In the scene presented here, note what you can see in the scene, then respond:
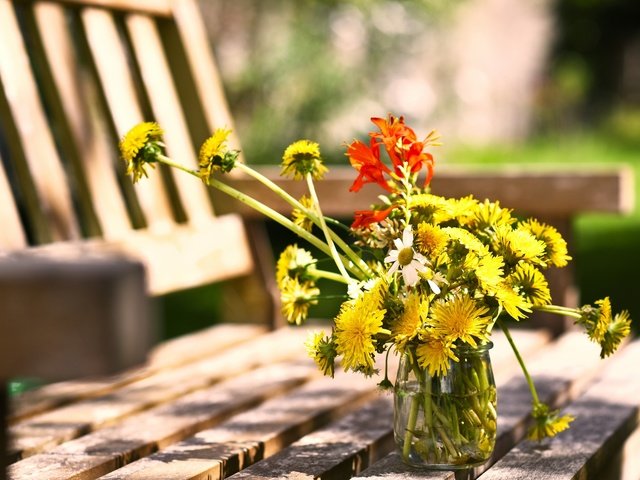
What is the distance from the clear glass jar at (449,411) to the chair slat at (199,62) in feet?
4.41

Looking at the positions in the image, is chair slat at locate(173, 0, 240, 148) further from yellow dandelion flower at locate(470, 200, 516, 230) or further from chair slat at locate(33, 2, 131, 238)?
yellow dandelion flower at locate(470, 200, 516, 230)

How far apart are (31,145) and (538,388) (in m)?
1.14

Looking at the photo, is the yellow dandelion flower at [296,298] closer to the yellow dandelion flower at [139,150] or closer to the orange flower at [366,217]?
the orange flower at [366,217]

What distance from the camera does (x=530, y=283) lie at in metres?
1.47

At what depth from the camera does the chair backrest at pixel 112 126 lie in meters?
2.19

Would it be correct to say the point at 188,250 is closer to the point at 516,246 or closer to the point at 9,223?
the point at 9,223

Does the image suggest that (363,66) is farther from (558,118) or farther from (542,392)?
(558,118)

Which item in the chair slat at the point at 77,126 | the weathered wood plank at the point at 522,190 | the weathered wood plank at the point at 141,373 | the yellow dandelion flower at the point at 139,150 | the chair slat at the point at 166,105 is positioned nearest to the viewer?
the yellow dandelion flower at the point at 139,150

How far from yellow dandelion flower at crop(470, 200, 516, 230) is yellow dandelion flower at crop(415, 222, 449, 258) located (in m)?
0.12

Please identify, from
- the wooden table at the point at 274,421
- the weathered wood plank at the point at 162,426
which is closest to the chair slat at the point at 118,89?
the wooden table at the point at 274,421

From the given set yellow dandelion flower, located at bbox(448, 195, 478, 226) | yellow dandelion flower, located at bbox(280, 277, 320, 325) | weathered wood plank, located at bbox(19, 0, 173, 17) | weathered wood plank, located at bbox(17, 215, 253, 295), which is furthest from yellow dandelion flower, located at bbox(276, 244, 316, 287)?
weathered wood plank, located at bbox(19, 0, 173, 17)

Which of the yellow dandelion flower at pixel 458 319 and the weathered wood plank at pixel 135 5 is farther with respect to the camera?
the weathered wood plank at pixel 135 5

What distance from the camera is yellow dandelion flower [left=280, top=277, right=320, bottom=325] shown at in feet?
5.06

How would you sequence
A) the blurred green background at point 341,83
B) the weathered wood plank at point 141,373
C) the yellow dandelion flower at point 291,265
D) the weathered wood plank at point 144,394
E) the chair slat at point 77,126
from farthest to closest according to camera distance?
1. the blurred green background at point 341,83
2. the chair slat at point 77,126
3. the weathered wood plank at point 141,373
4. the weathered wood plank at point 144,394
5. the yellow dandelion flower at point 291,265
